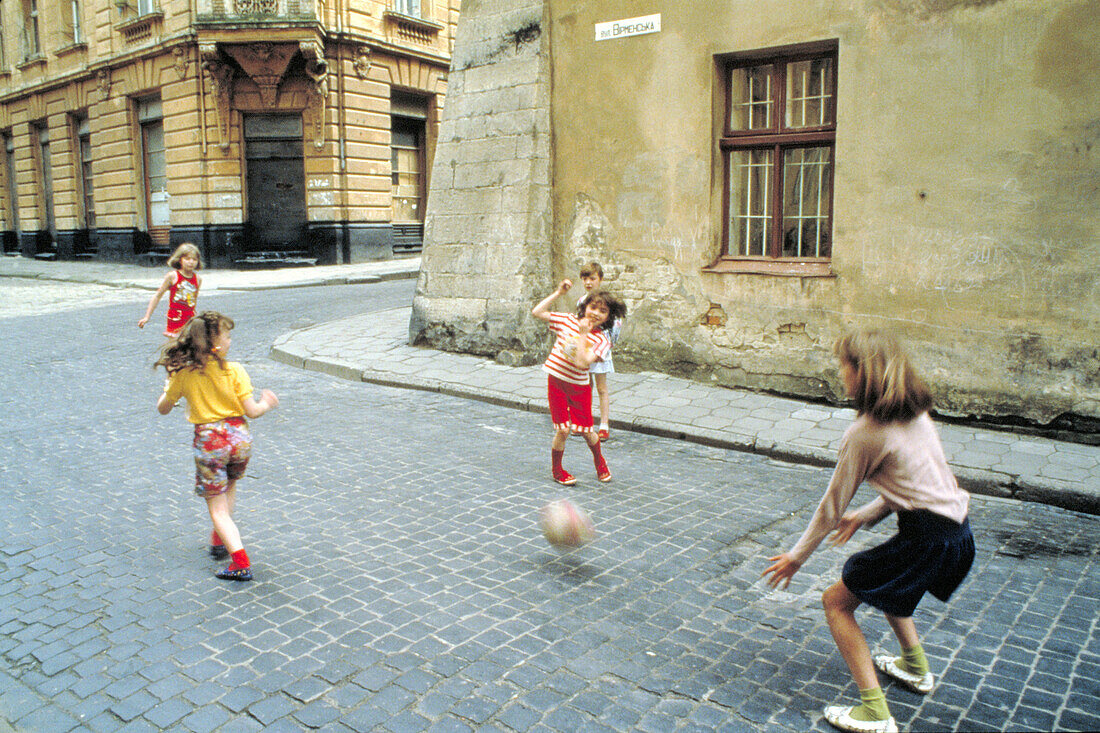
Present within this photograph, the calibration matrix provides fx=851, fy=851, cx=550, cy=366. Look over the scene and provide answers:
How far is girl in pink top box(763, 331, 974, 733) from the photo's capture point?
281cm

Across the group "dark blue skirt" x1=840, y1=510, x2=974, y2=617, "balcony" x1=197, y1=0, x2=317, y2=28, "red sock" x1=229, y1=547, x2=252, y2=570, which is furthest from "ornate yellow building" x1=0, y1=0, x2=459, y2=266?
"dark blue skirt" x1=840, y1=510, x2=974, y2=617

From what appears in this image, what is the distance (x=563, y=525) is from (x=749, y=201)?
16.9 feet

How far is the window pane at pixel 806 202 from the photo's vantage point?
317 inches

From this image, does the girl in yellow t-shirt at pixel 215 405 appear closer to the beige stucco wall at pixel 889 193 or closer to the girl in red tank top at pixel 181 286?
the girl in red tank top at pixel 181 286

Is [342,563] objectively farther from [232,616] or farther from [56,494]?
[56,494]

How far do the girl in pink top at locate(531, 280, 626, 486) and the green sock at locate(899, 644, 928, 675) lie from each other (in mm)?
2832

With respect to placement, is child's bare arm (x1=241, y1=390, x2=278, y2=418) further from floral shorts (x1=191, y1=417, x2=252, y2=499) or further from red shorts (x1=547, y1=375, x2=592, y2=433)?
red shorts (x1=547, y1=375, x2=592, y2=433)

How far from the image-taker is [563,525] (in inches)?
175

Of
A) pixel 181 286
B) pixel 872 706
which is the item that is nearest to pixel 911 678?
pixel 872 706

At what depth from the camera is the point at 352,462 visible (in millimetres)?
6215

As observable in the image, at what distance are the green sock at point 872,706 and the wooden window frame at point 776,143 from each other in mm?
5471

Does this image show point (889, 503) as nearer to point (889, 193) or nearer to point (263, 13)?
point (889, 193)

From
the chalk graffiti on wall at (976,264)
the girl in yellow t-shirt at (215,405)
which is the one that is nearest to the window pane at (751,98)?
the chalk graffiti on wall at (976,264)

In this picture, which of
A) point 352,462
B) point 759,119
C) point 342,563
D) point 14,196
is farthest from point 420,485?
point 14,196
